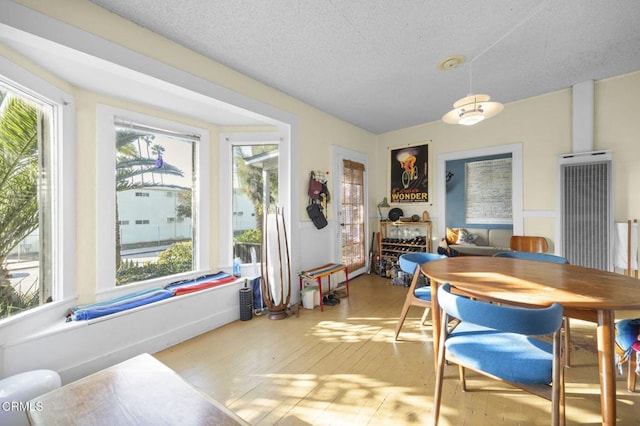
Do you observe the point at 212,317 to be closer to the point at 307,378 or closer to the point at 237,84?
the point at 307,378

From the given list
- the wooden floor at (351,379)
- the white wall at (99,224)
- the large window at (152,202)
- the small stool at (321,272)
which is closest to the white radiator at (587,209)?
the wooden floor at (351,379)

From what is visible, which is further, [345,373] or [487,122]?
[487,122]

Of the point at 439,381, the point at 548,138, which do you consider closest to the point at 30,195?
the point at 439,381

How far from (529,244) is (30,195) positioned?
5.70 metres

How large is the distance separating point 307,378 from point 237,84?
3001 millimetres

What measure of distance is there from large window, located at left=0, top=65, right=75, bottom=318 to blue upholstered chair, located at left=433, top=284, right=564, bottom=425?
3.12m

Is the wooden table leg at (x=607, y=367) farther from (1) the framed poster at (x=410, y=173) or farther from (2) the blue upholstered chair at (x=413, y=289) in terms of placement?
(1) the framed poster at (x=410, y=173)

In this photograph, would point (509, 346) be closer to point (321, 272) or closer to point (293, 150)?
point (321, 272)

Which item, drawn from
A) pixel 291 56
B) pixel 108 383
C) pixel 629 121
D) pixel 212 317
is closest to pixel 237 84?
pixel 291 56

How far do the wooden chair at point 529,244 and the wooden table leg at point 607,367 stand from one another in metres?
2.87

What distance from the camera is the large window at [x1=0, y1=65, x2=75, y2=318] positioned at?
76.4 inches

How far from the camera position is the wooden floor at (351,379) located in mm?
→ 1617

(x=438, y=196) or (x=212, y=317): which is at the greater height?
(x=438, y=196)

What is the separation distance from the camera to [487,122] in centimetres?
414
